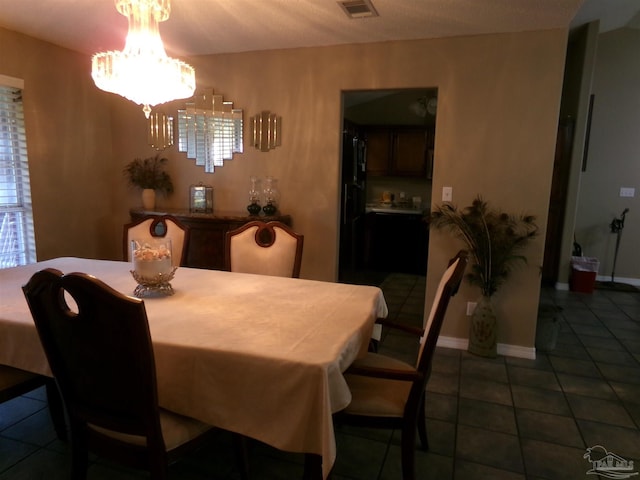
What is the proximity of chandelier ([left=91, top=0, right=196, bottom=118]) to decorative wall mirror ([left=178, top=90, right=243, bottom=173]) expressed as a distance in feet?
5.16

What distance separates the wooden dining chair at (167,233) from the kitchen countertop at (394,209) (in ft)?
10.6

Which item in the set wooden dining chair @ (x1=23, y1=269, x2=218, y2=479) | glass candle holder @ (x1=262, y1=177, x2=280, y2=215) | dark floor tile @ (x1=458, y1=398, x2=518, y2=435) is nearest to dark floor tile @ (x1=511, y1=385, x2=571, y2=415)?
dark floor tile @ (x1=458, y1=398, x2=518, y2=435)

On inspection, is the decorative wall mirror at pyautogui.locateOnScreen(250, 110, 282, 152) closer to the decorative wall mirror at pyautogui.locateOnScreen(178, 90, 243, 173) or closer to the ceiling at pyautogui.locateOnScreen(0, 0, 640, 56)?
the decorative wall mirror at pyautogui.locateOnScreen(178, 90, 243, 173)

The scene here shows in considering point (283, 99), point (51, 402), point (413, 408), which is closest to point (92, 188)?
point (283, 99)

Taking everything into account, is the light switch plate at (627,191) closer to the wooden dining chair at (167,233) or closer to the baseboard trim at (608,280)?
the baseboard trim at (608,280)

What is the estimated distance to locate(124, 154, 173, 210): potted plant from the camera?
3906mm

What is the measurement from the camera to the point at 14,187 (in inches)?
132

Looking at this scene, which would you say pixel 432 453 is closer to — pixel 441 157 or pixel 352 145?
pixel 441 157

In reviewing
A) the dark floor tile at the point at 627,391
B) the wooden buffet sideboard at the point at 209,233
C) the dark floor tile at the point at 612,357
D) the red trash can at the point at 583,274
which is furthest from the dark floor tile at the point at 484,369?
the red trash can at the point at 583,274

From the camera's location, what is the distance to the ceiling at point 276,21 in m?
2.55

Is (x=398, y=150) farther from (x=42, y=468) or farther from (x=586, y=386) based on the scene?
(x=42, y=468)

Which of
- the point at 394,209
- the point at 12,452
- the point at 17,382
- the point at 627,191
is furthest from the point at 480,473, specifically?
the point at 627,191

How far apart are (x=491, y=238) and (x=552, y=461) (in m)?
1.49

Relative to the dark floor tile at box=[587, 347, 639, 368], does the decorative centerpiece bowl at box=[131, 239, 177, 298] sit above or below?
above
